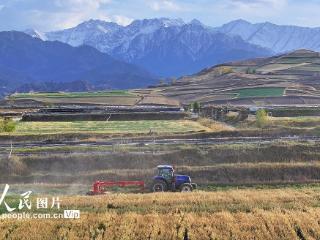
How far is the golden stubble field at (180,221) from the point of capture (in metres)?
27.4

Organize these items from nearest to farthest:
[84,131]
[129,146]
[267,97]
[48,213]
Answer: [48,213] < [129,146] < [84,131] < [267,97]

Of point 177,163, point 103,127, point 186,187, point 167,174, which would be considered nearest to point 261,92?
point 103,127

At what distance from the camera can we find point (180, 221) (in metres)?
28.8

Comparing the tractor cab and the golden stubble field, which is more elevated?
the tractor cab

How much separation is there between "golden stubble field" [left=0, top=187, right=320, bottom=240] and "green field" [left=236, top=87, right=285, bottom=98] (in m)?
117

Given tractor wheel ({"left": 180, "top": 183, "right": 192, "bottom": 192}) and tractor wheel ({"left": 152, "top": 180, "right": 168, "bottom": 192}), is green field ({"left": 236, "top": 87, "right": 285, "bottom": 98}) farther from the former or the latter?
tractor wheel ({"left": 152, "top": 180, "right": 168, "bottom": 192})

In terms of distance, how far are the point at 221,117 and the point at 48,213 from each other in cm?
6941

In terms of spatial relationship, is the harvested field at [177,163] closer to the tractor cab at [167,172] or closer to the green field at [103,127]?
the tractor cab at [167,172]

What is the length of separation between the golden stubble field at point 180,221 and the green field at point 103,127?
136ft

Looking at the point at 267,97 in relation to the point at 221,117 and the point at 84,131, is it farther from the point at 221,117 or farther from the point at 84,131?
the point at 84,131

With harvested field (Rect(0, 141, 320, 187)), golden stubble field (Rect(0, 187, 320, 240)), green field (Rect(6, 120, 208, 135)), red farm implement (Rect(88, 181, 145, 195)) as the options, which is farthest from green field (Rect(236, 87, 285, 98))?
golden stubble field (Rect(0, 187, 320, 240))

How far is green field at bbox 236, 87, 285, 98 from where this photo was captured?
14802 cm

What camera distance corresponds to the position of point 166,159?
54.4 meters

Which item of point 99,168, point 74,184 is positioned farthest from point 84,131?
point 74,184
